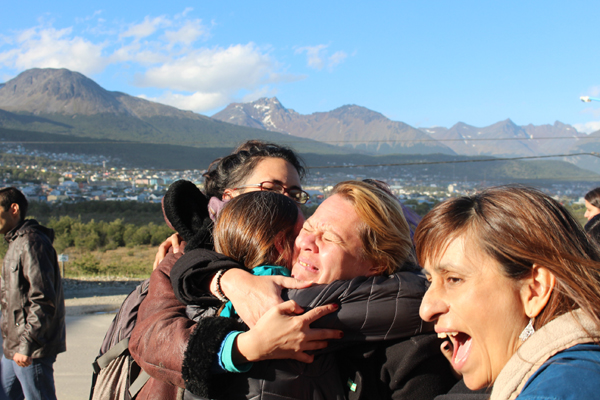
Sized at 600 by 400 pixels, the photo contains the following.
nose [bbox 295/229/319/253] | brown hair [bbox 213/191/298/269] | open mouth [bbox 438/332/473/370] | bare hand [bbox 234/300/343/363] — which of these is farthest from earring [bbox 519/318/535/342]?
brown hair [bbox 213/191/298/269]

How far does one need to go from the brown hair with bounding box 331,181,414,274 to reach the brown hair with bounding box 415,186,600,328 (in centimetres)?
35

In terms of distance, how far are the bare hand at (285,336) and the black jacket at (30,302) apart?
3148 millimetres

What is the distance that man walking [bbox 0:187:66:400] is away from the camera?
12.1 feet

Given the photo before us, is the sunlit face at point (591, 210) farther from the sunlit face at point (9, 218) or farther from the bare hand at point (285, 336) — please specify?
the sunlit face at point (9, 218)

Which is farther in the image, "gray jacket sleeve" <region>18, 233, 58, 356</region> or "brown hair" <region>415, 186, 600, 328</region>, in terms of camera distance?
"gray jacket sleeve" <region>18, 233, 58, 356</region>

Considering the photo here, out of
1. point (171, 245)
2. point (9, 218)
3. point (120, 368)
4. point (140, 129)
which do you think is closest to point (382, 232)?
point (120, 368)

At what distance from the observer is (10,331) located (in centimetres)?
373

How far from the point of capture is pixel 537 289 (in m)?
1.18

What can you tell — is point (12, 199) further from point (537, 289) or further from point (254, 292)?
point (537, 289)

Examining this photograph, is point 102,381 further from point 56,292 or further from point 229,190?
point 56,292

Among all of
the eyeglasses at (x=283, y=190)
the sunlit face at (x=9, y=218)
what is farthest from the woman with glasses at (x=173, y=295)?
the sunlit face at (x=9, y=218)

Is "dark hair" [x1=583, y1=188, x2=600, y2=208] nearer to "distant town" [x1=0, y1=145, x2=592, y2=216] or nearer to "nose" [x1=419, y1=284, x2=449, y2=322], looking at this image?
"nose" [x1=419, y1=284, x2=449, y2=322]

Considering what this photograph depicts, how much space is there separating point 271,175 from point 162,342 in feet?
4.19

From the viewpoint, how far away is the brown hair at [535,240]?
3.65ft
